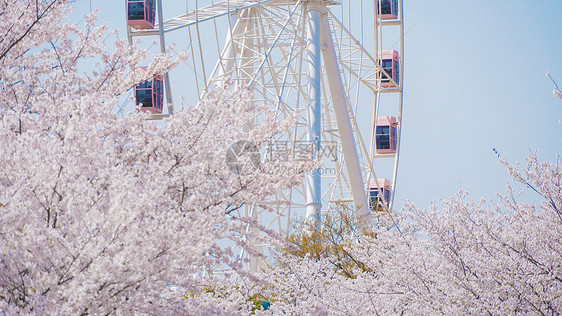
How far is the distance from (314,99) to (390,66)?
7597mm

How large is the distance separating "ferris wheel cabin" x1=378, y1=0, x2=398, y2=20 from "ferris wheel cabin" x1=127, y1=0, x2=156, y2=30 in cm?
1062

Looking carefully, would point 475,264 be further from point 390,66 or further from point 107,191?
point 390,66

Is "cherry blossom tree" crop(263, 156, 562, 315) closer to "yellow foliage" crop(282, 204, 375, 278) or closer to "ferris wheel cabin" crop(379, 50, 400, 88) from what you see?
"yellow foliage" crop(282, 204, 375, 278)

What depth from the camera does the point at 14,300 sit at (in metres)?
4.38

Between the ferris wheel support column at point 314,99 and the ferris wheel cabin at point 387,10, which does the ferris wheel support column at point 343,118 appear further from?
the ferris wheel cabin at point 387,10

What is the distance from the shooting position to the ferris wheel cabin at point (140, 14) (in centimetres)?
1656

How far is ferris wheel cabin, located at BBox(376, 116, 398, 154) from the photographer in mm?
25438

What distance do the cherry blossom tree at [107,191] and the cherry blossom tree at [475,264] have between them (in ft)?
4.47

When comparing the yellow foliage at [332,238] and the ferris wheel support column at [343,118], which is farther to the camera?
the ferris wheel support column at [343,118]

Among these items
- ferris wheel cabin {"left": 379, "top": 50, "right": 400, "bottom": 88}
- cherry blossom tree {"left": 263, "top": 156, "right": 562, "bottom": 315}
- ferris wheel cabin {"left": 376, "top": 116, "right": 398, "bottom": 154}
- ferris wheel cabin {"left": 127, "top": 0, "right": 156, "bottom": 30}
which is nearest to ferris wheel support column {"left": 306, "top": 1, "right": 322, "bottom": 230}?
ferris wheel cabin {"left": 127, "top": 0, "right": 156, "bottom": 30}

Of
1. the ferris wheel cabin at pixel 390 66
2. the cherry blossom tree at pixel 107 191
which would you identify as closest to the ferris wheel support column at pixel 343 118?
the ferris wheel cabin at pixel 390 66

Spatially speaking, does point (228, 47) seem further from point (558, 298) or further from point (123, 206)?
point (123, 206)

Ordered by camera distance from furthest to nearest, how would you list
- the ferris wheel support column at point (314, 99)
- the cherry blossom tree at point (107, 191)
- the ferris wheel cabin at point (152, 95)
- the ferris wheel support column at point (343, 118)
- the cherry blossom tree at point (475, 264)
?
the ferris wheel support column at point (343, 118) < the ferris wheel support column at point (314, 99) < the ferris wheel cabin at point (152, 95) < the cherry blossom tree at point (475, 264) < the cherry blossom tree at point (107, 191)

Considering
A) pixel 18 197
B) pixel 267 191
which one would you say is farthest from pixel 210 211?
pixel 18 197
